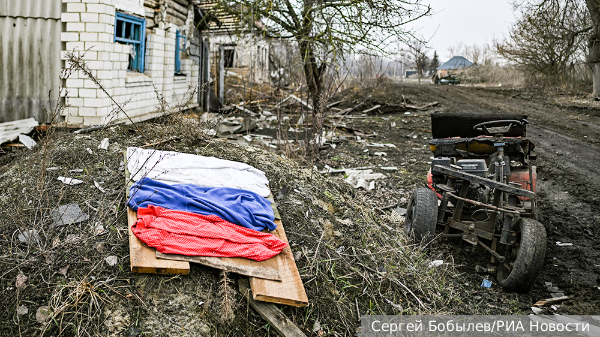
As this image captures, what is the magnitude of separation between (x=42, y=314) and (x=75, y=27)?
6.74 m

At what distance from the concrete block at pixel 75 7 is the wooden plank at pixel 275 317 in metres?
7.05

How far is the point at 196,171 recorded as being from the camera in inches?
206

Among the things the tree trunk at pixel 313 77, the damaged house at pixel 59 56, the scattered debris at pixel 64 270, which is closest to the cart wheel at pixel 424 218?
the scattered debris at pixel 64 270

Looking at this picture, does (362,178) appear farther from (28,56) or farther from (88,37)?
(28,56)

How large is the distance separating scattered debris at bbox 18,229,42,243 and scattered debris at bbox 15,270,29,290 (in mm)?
372

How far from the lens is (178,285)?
347cm

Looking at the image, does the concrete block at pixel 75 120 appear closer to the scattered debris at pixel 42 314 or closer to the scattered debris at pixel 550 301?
the scattered debris at pixel 42 314

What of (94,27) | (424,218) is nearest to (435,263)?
(424,218)

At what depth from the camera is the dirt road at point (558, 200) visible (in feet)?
15.6

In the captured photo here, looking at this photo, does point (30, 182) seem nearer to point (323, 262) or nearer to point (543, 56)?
point (323, 262)

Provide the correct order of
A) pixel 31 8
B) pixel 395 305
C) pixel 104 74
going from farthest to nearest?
pixel 104 74, pixel 31 8, pixel 395 305

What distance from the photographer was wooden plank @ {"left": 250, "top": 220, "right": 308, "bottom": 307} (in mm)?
3426

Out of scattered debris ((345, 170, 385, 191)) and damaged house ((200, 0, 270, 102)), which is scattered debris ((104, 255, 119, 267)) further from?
damaged house ((200, 0, 270, 102))

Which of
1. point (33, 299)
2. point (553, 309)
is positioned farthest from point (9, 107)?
point (553, 309)
